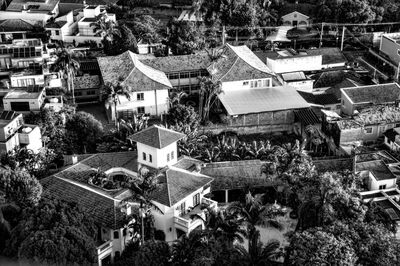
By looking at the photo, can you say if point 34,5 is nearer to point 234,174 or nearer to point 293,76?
point 293,76

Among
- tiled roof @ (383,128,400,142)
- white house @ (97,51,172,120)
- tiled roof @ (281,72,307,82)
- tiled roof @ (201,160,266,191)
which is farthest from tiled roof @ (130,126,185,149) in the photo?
tiled roof @ (281,72,307,82)

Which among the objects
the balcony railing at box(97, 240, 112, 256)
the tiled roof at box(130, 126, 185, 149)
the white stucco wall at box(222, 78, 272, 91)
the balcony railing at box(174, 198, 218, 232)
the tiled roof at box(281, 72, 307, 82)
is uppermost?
the tiled roof at box(130, 126, 185, 149)

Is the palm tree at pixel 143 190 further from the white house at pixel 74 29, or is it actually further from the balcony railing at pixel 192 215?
the white house at pixel 74 29

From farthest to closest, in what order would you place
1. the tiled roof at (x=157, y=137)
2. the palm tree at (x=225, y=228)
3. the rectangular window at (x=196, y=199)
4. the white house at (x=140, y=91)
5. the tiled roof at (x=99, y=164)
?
the white house at (x=140, y=91) → the tiled roof at (x=99, y=164) → the tiled roof at (x=157, y=137) → the rectangular window at (x=196, y=199) → the palm tree at (x=225, y=228)

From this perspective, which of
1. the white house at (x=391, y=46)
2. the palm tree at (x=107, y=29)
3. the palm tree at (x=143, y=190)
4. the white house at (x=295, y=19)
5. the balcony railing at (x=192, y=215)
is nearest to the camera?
the palm tree at (x=143, y=190)

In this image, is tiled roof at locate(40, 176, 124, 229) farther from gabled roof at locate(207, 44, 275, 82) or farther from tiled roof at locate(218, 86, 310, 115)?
gabled roof at locate(207, 44, 275, 82)

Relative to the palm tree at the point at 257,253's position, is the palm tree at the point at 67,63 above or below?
above

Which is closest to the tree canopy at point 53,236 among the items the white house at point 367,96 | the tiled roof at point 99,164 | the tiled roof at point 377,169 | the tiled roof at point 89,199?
the tiled roof at point 89,199

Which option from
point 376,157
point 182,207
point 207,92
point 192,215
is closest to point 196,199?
point 182,207
